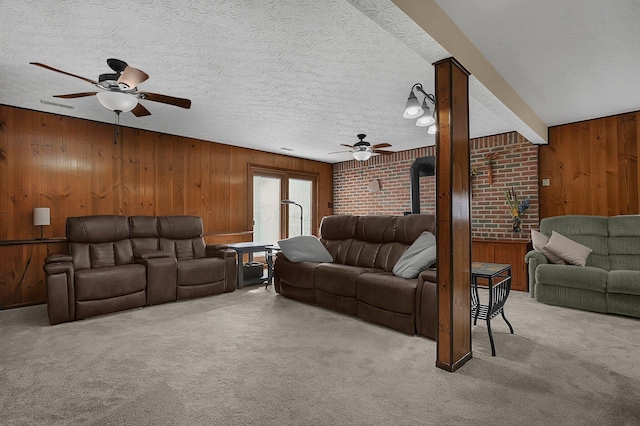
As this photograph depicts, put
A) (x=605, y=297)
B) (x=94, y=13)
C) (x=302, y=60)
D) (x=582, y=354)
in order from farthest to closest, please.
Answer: (x=605, y=297)
(x=302, y=60)
(x=582, y=354)
(x=94, y=13)

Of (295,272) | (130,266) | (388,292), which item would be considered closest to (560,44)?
(388,292)

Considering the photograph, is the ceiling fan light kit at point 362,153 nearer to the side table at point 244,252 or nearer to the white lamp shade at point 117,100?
the side table at point 244,252

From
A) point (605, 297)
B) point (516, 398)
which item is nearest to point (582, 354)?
point (516, 398)

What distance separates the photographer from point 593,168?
14.7 feet

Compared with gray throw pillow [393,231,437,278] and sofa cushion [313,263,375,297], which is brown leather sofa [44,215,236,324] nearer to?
sofa cushion [313,263,375,297]

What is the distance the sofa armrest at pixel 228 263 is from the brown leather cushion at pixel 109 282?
1.00 m

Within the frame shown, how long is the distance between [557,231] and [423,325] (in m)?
2.73

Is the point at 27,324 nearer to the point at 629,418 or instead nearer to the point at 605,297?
the point at 629,418

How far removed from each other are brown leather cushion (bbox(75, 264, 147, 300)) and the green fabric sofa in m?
4.64

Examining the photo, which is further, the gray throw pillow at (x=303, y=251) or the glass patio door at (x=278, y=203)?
the glass patio door at (x=278, y=203)

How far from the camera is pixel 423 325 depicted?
111 inches

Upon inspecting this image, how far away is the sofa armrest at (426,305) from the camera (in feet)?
9.04

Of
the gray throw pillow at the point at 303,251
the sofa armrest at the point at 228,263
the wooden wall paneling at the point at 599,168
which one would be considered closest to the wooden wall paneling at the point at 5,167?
the sofa armrest at the point at 228,263

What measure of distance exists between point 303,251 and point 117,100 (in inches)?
98.9
